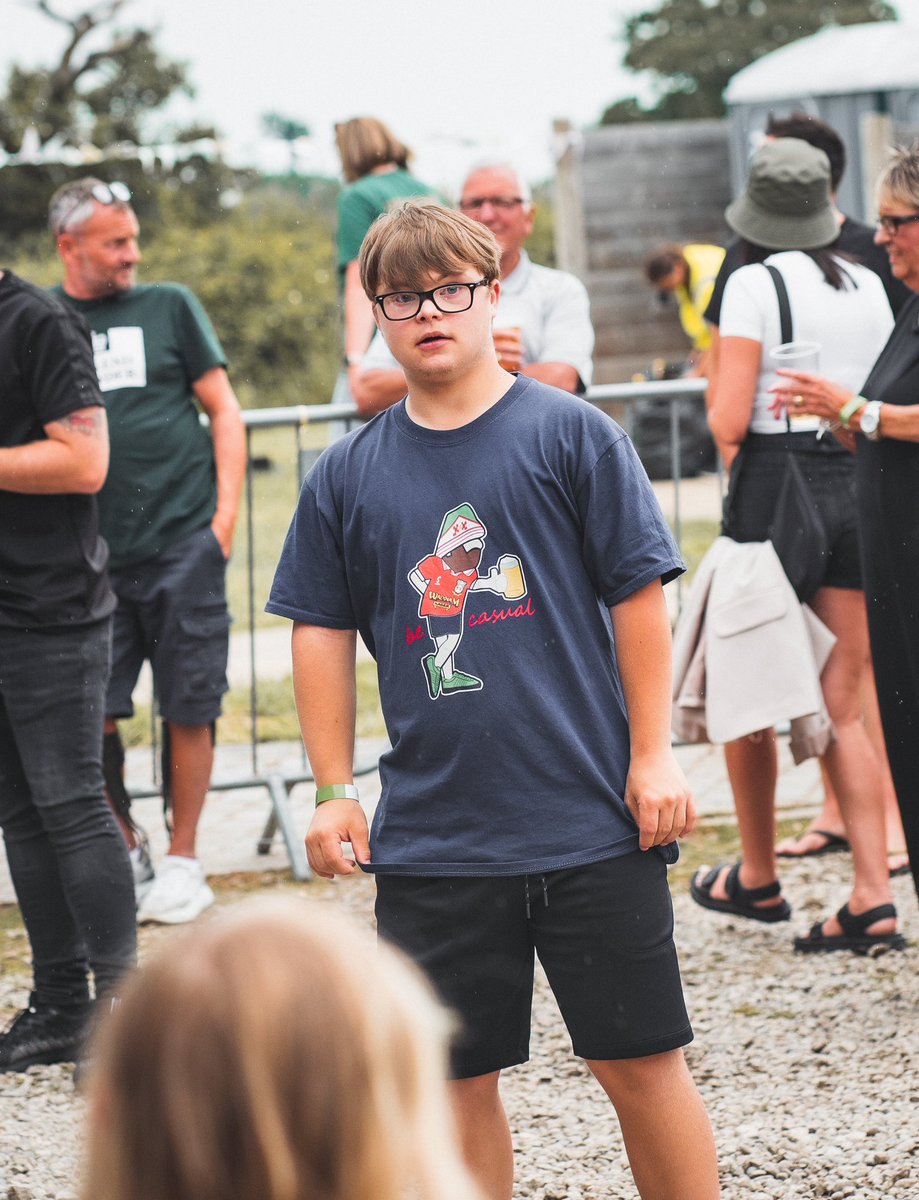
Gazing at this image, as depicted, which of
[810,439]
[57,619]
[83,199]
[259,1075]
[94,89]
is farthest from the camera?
[94,89]

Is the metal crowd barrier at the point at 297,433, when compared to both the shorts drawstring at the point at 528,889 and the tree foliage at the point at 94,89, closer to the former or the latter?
the shorts drawstring at the point at 528,889

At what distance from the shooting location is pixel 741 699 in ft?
14.8

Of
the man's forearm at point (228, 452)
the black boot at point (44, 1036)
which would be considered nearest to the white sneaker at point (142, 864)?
the man's forearm at point (228, 452)

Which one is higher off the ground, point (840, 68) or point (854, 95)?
point (840, 68)

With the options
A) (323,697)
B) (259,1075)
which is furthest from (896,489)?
(259,1075)

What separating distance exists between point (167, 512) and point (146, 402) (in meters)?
0.37

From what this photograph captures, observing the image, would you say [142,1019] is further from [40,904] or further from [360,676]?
[360,676]

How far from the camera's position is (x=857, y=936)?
4.59 meters

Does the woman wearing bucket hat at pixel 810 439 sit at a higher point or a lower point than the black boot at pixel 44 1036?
higher

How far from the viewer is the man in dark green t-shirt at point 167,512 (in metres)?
5.29

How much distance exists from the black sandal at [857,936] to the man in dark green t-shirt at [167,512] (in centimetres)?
204

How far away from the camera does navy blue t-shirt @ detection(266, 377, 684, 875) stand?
259 cm

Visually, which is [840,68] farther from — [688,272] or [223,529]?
[223,529]

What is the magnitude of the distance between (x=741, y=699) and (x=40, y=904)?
1.96 metres
